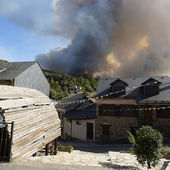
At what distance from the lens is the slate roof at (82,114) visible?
19406 millimetres

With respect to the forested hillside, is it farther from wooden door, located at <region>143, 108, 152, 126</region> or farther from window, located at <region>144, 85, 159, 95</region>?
wooden door, located at <region>143, 108, 152, 126</region>

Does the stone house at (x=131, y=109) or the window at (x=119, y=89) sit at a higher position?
the window at (x=119, y=89)

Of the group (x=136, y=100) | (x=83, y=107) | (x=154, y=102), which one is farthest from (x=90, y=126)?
(x=154, y=102)

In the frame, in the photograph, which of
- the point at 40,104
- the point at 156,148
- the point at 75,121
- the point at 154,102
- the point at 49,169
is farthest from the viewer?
the point at 75,121

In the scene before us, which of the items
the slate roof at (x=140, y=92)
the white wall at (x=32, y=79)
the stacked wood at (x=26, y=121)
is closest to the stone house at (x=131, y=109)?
the slate roof at (x=140, y=92)

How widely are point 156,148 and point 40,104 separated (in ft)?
20.9

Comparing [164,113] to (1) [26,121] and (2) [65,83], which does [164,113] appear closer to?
(1) [26,121]

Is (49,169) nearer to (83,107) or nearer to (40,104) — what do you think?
(40,104)

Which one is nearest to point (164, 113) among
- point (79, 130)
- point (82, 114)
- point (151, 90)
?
point (151, 90)

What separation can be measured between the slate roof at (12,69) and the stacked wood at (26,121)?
12731mm

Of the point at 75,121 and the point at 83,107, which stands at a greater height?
the point at 83,107

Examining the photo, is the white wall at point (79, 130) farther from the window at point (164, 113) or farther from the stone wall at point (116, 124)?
the window at point (164, 113)

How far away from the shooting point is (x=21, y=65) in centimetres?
2242

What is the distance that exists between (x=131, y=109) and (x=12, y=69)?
17.3m
